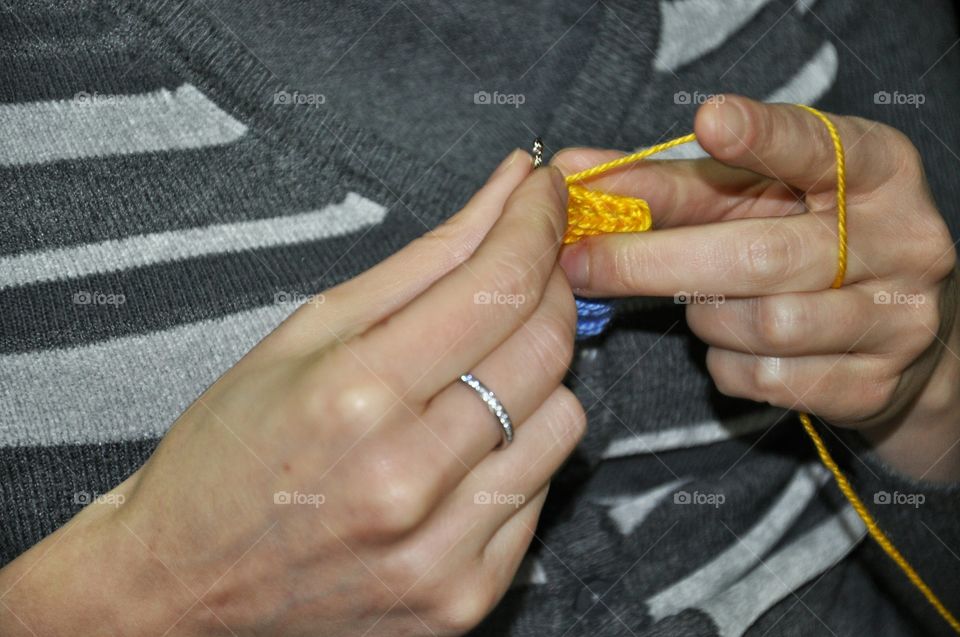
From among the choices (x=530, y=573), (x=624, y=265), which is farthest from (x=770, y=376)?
(x=530, y=573)

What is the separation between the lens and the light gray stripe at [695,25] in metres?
0.79

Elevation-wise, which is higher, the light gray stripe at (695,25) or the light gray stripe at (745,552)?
the light gray stripe at (695,25)

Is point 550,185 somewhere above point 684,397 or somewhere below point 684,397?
above

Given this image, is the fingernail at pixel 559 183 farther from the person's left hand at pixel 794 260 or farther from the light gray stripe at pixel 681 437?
the light gray stripe at pixel 681 437

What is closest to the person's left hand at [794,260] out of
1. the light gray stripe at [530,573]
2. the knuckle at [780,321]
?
the knuckle at [780,321]

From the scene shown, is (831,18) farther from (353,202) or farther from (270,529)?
(270,529)

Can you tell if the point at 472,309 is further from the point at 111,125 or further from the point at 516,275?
the point at 111,125

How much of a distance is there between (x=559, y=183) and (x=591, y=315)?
12 cm

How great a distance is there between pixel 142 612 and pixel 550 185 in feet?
1.19

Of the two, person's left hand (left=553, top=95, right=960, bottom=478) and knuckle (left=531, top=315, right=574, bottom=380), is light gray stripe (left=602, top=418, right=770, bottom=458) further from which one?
knuckle (left=531, top=315, right=574, bottom=380)

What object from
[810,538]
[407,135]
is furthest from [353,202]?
[810,538]

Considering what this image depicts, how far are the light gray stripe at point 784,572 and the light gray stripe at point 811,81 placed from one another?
387 mm

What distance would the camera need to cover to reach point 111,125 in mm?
696

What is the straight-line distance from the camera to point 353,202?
734 mm
